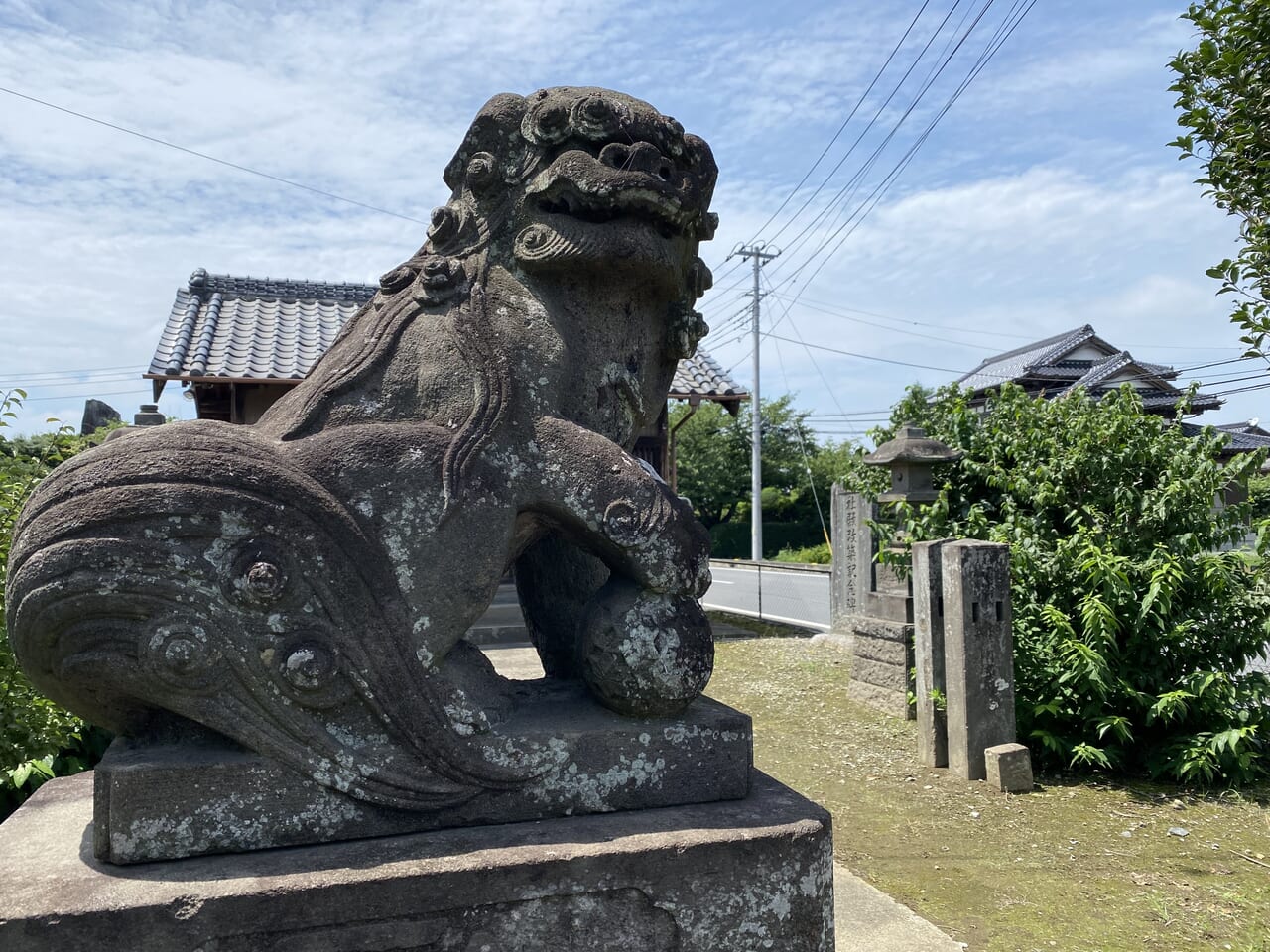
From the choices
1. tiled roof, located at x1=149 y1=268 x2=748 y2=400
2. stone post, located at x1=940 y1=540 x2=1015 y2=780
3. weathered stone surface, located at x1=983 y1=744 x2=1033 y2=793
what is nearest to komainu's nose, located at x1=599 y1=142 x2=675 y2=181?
stone post, located at x1=940 y1=540 x2=1015 y2=780

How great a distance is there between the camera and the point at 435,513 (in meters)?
1.83

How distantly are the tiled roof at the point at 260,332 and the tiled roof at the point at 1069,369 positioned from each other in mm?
9741

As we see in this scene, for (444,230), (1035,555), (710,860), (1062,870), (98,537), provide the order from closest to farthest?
1. (98,537)
2. (710,860)
3. (444,230)
4. (1062,870)
5. (1035,555)

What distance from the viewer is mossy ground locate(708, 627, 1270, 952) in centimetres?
317

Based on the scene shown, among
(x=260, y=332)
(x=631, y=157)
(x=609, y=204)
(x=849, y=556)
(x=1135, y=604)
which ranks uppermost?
(x=260, y=332)

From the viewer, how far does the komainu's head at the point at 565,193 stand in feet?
6.73

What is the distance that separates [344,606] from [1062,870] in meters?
3.37

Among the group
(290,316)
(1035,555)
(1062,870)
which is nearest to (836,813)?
(1062,870)

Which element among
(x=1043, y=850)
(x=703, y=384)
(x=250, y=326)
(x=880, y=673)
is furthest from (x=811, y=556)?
(x=1043, y=850)

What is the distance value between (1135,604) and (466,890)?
15.5ft

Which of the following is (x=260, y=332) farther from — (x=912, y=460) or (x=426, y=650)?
(x=426, y=650)

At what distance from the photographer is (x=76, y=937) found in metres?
1.45

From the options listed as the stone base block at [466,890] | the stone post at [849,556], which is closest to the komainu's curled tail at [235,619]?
the stone base block at [466,890]

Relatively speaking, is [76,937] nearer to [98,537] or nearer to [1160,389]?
[98,537]
